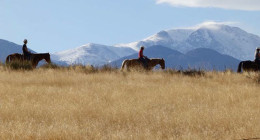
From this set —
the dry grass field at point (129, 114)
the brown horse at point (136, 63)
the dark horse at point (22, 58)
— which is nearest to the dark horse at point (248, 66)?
the brown horse at point (136, 63)

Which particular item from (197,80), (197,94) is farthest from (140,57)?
(197,94)

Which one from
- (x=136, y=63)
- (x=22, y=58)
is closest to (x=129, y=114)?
(x=136, y=63)

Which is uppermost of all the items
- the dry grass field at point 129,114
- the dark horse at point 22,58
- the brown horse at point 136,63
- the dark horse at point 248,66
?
the dark horse at point 22,58

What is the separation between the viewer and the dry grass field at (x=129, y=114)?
700 centimetres

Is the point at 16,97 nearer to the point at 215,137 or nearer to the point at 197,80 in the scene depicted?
the point at 215,137

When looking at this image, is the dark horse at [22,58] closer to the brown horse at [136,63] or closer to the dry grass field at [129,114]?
the brown horse at [136,63]

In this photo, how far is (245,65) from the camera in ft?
74.5

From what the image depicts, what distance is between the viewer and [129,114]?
889cm

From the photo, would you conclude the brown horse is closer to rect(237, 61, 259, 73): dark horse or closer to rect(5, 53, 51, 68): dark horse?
rect(237, 61, 259, 73): dark horse

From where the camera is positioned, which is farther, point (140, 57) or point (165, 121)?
point (140, 57)

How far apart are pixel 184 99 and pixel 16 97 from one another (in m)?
4.73

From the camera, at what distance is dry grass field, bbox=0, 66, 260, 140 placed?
7004mm

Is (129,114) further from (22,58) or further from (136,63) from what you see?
(22,58)

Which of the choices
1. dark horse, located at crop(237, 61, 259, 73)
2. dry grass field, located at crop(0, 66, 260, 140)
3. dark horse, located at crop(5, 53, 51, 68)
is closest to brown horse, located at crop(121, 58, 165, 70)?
dark horse, located at crop(237, 61, 259, 73)
